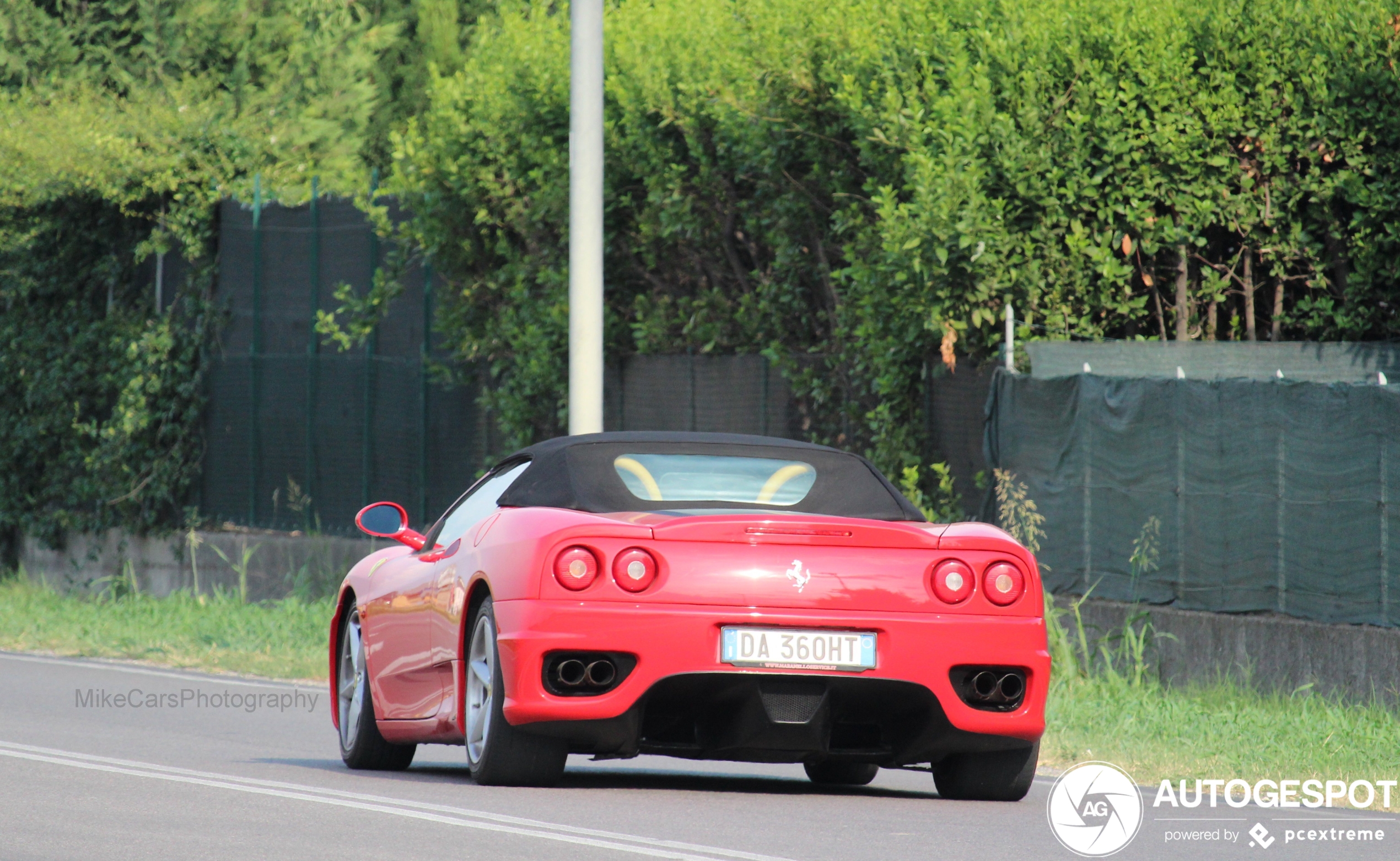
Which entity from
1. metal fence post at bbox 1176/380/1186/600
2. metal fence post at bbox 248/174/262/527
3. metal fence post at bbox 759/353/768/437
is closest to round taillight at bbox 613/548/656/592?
metal fence post at bbox 1176/380/1186/600

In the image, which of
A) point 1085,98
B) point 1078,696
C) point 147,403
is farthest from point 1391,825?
point 147,403

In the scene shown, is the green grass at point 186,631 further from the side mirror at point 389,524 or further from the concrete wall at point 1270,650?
the side mirror at point 389,524

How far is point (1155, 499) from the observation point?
14.0 meters

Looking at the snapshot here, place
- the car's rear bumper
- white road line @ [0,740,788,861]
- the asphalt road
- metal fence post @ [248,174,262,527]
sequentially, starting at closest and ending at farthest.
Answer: white road line @ [0,740,788,861], the asphalt road, the car's rear bumper, metal fence post @ [248,174,262,527]

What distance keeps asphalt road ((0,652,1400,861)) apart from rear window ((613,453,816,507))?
110cm

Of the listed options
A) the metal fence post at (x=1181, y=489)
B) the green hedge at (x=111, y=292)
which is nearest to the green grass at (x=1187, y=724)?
the metal fence post at (x=1181, y=489)

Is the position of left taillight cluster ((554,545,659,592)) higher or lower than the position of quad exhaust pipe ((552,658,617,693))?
higher

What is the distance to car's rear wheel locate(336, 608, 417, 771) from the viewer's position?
9766mm

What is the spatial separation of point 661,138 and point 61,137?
821 centimetres

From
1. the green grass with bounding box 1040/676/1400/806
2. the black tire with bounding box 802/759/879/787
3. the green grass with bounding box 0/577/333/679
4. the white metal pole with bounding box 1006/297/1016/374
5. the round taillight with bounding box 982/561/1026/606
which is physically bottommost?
the green grass with bounding box 0/577/333/679

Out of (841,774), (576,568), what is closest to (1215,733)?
(841,774)

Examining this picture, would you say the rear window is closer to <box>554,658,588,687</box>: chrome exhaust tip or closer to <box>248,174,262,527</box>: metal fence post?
<box>554,658,588,687</box>: chrome exhaust tip
